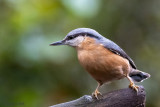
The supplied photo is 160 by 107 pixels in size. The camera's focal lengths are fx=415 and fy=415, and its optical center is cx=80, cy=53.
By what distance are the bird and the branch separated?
35 centimetres

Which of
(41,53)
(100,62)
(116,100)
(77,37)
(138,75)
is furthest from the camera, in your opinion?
(138,75)

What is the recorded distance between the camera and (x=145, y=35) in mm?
5734

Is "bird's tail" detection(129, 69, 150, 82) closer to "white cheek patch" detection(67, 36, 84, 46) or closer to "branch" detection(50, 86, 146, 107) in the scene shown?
"white cheek patch" detection(67, 36, 84, 46)

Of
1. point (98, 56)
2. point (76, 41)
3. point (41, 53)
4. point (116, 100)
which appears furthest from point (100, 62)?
point (41, 53)

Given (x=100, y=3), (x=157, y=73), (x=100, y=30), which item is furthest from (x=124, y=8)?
(x=100, y=3)

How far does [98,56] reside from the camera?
379 centimetres

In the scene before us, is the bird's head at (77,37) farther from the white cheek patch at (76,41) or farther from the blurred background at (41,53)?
the blurred background at (41,53)

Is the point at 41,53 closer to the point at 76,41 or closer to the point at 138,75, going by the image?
the point at 76,41

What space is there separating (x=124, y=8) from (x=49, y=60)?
5.95ft

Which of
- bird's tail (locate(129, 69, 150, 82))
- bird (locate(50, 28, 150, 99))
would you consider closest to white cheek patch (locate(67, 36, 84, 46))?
bird (locate(50, 28, 150, 99))

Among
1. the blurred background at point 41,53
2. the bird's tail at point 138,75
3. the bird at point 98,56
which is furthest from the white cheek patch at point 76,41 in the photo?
the bird's tail at point 138,75

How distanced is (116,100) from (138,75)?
1116mm

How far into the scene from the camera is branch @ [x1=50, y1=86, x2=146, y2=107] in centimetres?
324

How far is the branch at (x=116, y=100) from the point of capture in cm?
324
